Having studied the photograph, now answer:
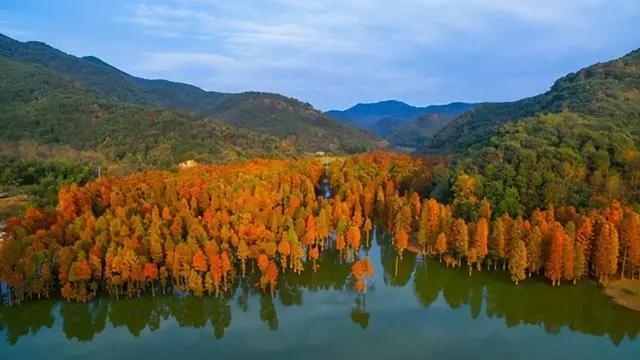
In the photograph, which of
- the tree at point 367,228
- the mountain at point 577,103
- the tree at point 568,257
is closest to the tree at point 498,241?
the tree at point 568,257

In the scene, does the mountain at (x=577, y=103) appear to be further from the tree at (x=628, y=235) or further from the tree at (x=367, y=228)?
the tree at (x=628, y=235)

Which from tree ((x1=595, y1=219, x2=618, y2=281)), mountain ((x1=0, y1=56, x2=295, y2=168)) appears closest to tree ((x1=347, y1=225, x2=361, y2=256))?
tree ((x1=595, y1=219, x2=618, y2=281))

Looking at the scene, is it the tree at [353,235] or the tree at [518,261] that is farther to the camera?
the tree at [353,235]

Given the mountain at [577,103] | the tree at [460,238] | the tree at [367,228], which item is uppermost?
the mountain at [577,103]

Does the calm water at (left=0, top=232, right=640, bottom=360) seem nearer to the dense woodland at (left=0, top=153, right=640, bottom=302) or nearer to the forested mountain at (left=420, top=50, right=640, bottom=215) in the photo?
the dense woodland at (left=0, top=153, right=640, bottom=302)

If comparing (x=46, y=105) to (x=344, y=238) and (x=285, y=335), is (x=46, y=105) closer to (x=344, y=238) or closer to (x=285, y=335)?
(x=344, y=238)

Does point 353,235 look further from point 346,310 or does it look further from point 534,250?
point 534,250
